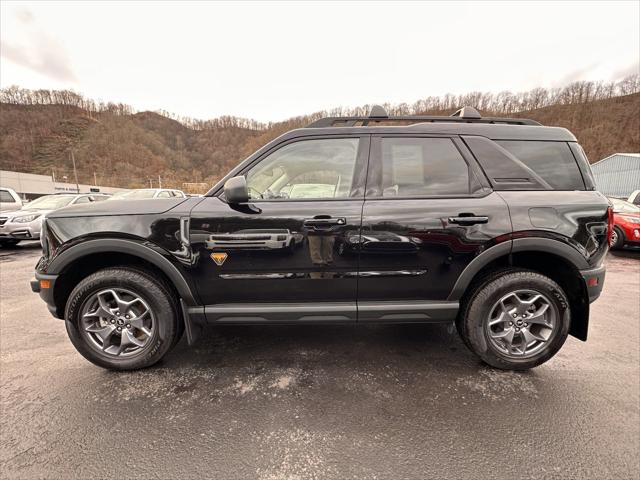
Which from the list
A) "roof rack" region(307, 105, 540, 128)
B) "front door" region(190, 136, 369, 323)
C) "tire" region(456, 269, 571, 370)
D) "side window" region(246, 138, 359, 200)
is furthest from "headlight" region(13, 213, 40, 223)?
"tire" region(456, 269, 571, 370)

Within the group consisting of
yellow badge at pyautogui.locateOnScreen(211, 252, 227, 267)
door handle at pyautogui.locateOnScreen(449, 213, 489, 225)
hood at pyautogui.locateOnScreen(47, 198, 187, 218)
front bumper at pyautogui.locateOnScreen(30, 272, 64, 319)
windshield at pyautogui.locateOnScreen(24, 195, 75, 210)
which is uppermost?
windshield at pyautogui.locateOnScreen(24, 195, 75, 210)

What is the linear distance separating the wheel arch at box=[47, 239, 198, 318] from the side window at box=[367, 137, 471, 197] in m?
1.60

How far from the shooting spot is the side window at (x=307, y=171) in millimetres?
2424

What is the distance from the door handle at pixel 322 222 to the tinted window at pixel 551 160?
146cm

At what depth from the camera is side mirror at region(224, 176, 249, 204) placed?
2.19 m

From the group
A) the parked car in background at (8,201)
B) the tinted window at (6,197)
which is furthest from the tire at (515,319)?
the tinted window at (6,197)

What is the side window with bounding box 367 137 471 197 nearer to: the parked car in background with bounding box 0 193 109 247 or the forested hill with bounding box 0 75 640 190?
the parked car in background with bounding box 0 193 109 247

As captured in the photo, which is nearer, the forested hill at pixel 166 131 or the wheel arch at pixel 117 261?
the wheel arch at pixel 117 261

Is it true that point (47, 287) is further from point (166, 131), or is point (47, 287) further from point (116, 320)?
point (166, 131)

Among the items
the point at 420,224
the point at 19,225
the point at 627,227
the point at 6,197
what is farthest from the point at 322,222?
the point at 6,197

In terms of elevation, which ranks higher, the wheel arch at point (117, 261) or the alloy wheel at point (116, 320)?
the wheel arch at point (117, 261)

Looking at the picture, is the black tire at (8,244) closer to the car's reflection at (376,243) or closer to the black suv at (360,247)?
the black suv at (360,247)

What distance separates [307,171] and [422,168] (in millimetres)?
918

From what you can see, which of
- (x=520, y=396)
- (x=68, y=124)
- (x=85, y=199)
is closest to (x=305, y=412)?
(x=520, y=396)
